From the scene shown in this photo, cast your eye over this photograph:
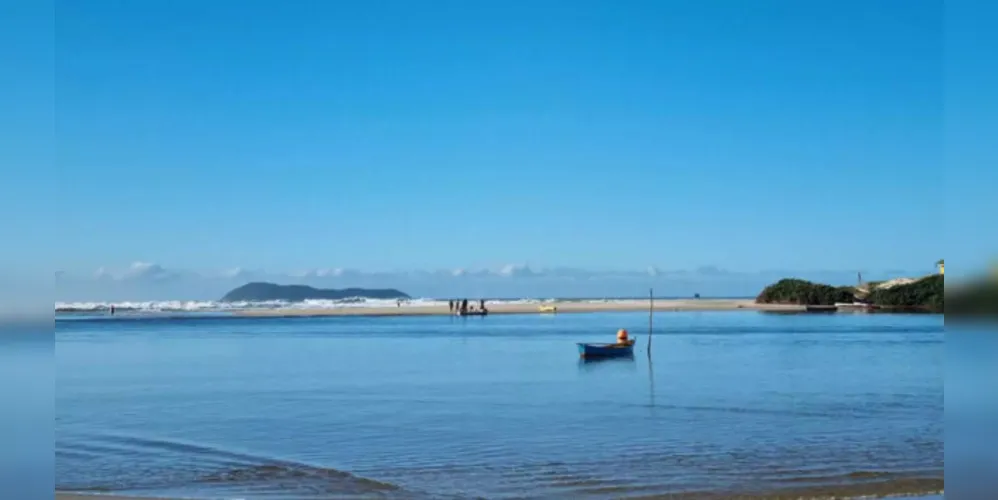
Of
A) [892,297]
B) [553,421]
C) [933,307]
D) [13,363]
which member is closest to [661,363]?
[553,421]

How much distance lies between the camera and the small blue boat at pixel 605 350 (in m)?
36.1

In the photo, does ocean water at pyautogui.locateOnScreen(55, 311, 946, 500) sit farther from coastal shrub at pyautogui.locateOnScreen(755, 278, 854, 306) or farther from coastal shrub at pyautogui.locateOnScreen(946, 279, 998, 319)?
coastal shrub at pyautogui.locateOnScreen(755, 278, 854, 306)

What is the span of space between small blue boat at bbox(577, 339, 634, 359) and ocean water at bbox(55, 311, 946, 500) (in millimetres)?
831

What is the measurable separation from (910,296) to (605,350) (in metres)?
61.7

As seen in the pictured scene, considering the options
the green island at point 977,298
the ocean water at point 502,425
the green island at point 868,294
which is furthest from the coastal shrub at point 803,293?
the green island at point 977,298

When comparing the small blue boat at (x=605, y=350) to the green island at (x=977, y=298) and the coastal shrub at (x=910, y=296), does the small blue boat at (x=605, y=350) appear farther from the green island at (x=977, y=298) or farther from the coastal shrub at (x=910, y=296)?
the coastal shrub at (x=910, y=296)

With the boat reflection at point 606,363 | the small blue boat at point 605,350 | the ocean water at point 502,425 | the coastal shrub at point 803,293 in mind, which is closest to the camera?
the ocean water at point 502,425

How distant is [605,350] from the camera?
36844 mm

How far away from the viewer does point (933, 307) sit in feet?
264

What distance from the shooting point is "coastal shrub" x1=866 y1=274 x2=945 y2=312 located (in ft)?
272

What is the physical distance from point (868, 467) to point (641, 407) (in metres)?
8.28

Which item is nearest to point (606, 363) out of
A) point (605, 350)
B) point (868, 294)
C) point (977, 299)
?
point (605, 350)

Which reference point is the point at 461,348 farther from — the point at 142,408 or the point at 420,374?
the point at 142,408

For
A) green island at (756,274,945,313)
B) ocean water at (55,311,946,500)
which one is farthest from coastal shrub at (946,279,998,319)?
green island at (756,274,945,313)
